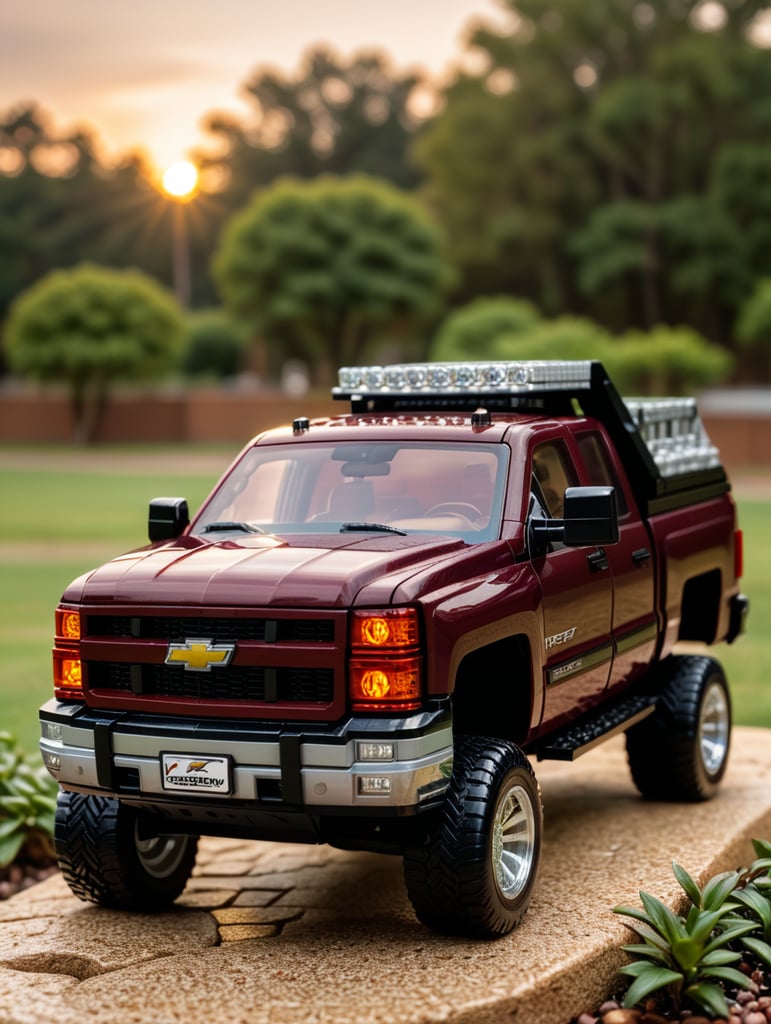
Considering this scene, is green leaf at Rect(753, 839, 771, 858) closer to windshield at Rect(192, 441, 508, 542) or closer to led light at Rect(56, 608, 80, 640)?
windshield at Rect(192, 441, 508, 542)

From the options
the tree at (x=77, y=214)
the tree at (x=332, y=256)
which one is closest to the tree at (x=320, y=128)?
the tree at (x=77, y=214)

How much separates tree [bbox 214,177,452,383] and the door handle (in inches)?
1991

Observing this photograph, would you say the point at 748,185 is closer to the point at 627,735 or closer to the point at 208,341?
the point at 208,341

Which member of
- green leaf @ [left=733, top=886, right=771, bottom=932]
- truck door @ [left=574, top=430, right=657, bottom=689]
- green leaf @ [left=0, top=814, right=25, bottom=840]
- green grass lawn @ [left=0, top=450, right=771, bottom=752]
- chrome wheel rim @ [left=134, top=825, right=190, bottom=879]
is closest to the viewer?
green leaf @ [left=733, top=886, right=771, bottom=932]

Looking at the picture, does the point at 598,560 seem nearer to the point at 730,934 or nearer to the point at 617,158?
the point at 730,934

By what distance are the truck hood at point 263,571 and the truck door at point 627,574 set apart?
148 centimetres

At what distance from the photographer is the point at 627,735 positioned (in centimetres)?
782

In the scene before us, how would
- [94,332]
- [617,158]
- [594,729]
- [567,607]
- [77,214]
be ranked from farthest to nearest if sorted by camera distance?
[77,214], [617,158], [94,332], [594,729], [567,607]

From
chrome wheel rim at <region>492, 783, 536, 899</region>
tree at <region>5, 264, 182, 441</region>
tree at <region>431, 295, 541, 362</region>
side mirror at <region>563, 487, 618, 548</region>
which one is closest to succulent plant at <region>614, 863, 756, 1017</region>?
chrome wheel rim at <region>492, 783, 536, 899</region>

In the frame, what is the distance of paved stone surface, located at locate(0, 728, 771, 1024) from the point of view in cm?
495

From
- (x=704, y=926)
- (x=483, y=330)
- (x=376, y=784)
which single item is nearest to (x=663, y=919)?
(x=704, y=926)

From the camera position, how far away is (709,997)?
5227 mm

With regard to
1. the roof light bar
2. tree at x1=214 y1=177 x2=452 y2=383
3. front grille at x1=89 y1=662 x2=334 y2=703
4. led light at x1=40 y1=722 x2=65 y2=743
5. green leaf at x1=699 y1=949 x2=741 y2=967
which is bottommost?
green leaf at x1=699 y1=949 x2=741 y2=967

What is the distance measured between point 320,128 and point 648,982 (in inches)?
3803
